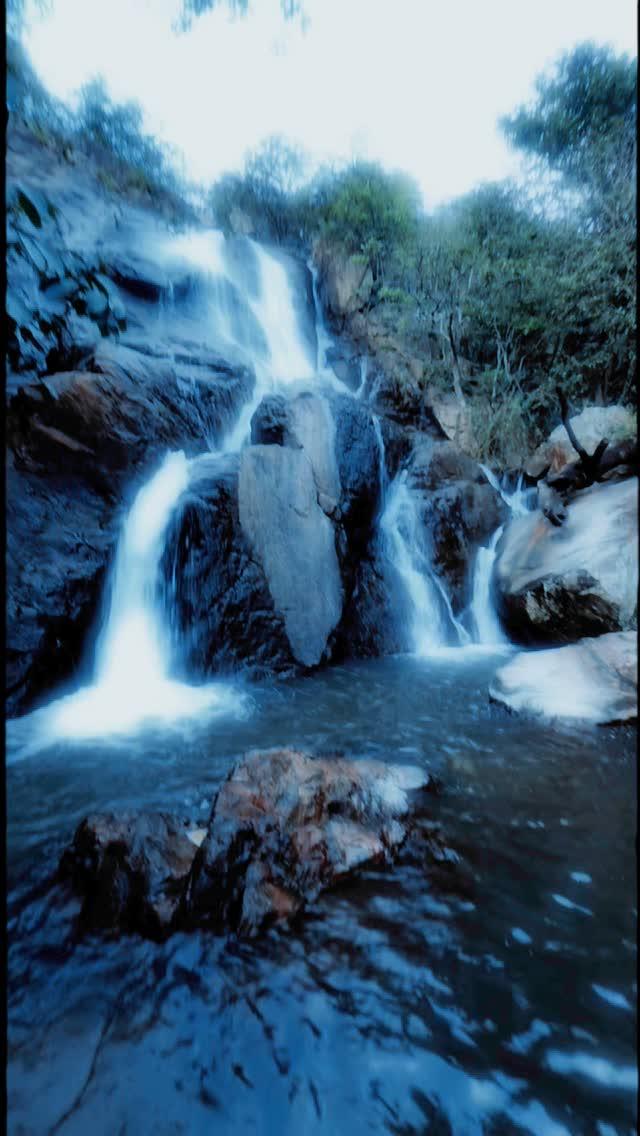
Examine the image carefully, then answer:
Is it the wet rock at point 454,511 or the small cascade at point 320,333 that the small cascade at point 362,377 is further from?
the wet rock at point 454,511

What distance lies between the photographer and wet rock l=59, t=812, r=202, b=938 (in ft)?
8.31

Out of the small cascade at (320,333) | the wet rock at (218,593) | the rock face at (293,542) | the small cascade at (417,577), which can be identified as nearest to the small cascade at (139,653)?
the wet rock at (218,593)

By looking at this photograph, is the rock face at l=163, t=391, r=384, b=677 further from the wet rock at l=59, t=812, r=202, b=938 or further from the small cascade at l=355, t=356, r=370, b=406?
the small cascade at l=355, t=356, r=370, b=406

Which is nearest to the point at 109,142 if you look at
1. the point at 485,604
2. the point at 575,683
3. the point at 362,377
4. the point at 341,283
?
the point at 341,283

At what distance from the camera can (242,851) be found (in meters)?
2.70

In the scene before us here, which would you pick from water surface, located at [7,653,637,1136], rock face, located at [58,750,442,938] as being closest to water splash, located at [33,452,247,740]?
water surface, located at [7,653,637,1136]

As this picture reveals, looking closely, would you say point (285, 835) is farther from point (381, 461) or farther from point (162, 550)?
point (381, 461)

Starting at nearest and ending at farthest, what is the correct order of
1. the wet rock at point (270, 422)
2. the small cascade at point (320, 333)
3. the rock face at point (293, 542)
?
1. the rock face at point (293, 542)
2. the wet rock at point (270, 422)
3. the small cascade at point (320, 333)

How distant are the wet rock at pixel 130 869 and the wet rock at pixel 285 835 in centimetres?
15

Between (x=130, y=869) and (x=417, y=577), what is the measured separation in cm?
714

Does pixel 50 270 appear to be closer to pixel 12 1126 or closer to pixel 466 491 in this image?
pixel 12 1126

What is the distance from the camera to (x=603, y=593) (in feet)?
17.3

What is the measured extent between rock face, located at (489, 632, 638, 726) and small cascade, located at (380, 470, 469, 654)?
10.9ft

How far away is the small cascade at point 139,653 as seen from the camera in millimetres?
5797
